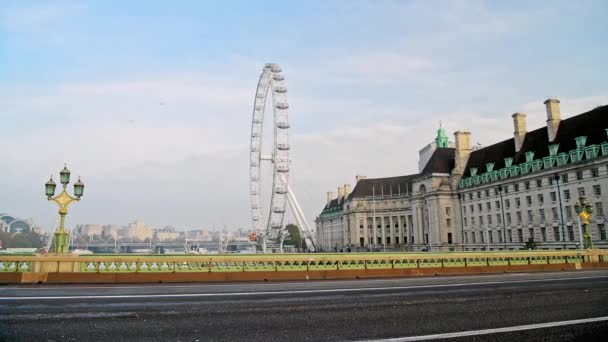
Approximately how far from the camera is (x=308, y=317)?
396 inches

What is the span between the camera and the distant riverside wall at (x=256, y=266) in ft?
68.1

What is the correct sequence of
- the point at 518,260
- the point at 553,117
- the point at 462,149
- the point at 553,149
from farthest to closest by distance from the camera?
the point at 462,149 → the point at 553,117 → the point at 553,149 → the point at 518,260

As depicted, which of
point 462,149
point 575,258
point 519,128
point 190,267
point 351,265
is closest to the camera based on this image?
point 190,267

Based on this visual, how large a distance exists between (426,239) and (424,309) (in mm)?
97121

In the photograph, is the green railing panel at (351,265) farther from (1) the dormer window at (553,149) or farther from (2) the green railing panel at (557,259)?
(1) the dormer window at (553,149)

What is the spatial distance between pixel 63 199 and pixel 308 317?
18636 mm

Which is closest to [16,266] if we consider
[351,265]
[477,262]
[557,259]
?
[351,265]

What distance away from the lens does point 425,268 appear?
91.1ft

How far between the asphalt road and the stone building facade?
5564 centimetres

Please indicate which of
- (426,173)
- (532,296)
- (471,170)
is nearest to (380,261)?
(532,296)

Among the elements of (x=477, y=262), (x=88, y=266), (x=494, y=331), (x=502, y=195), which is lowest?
(x=494, y=331)

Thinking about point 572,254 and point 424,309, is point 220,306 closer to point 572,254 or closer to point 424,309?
point 424,309

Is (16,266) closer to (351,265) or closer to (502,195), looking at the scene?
(351,265)

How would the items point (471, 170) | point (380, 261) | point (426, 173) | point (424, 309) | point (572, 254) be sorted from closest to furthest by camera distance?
1. point (424, 309)
2. point (380, 261)
3. point (572, 254)
4. point (471, 170)
5. point (426, 173)
